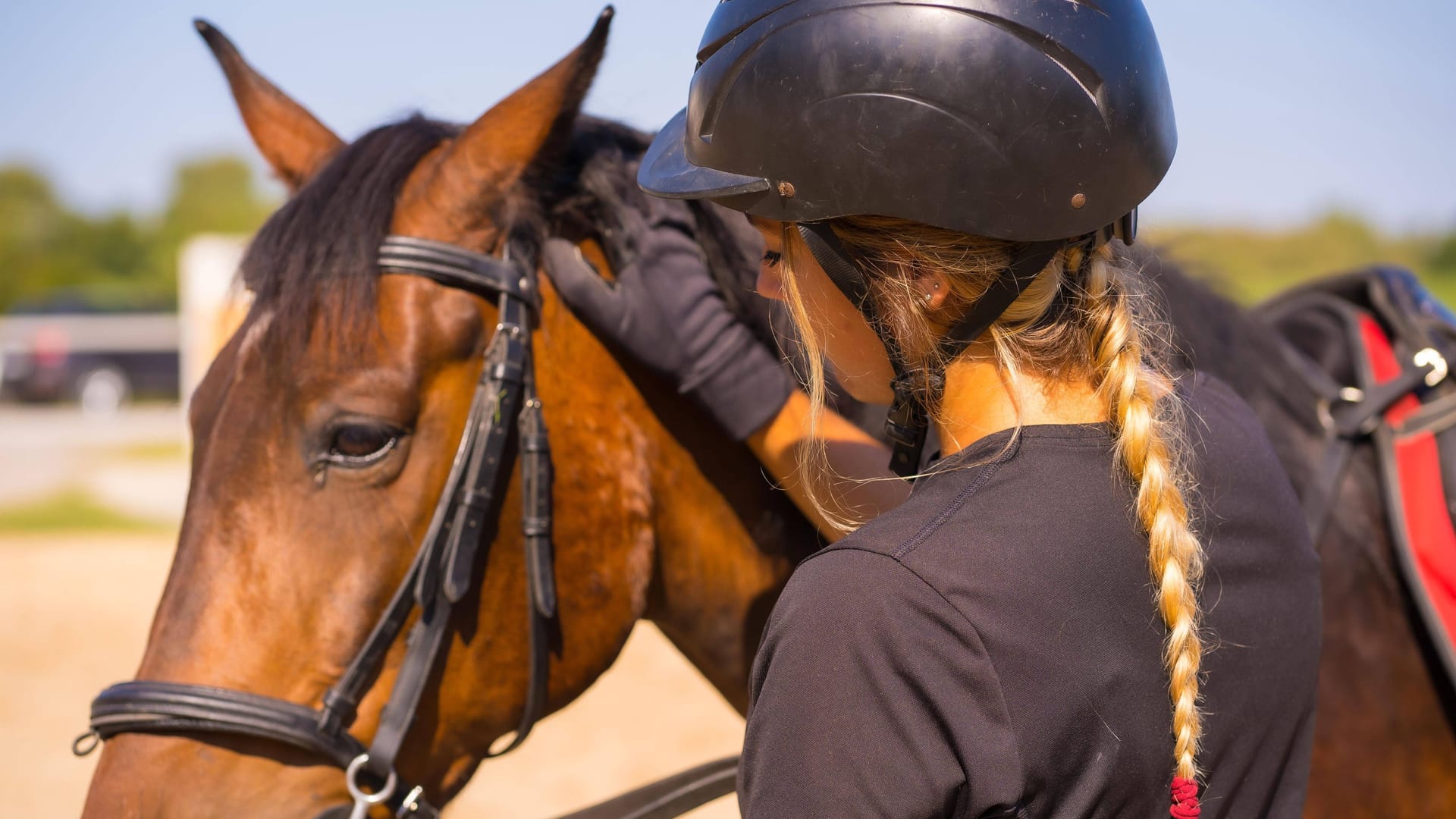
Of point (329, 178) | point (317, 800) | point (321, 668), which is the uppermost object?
point (329, 178)

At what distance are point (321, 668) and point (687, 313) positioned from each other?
88 centimetres

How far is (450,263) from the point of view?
6.20ft

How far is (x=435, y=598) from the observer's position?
6.01ft

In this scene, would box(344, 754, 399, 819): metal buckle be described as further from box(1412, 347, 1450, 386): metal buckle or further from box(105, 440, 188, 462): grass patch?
box(105, 440, 188, 462): grass patch

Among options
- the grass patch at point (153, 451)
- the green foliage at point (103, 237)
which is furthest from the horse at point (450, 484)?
the green foliage at point (103, 237)

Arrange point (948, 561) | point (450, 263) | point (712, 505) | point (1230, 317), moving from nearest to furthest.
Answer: point (948, 561) < point (450, 263) < point (712, 505) < point (1230, 317)

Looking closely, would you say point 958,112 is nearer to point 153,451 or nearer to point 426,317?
point 426,317

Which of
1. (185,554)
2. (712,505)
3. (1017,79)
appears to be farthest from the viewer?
(712,505)

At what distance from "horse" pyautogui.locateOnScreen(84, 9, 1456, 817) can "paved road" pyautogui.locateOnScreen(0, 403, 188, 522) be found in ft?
34.5

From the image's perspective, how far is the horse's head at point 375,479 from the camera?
1.73 metres

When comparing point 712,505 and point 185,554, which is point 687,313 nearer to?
point 712,505

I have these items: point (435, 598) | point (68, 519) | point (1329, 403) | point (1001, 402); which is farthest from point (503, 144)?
point (68, 519)

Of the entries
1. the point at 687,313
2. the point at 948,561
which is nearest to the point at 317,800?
the point at 687,313

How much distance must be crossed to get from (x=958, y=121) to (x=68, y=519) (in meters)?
12.0
